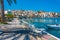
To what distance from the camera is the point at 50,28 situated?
40.7 metres

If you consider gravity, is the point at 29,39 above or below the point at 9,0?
below

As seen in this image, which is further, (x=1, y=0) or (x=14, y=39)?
(x=1, y=0)

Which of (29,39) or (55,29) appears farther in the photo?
(55,29)

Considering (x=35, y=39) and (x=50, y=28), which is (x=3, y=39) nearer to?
(x=35, y=39)

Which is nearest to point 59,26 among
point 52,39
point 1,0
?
point 1,0

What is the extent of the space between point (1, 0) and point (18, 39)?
58.9ft

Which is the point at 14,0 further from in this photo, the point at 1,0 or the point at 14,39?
the point at 14,39

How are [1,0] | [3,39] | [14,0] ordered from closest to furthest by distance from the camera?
[3,39], [1,0], [14,0]

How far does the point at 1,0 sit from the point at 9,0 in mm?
4871

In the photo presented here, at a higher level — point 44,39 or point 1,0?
point 1,0

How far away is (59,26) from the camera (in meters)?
39.7

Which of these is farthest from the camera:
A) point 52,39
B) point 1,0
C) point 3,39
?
point 1,0

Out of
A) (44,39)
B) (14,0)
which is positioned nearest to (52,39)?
(44,39)

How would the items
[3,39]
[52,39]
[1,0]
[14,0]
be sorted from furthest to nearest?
[14,0] < [1,0] < [52,39] < [3,39]
